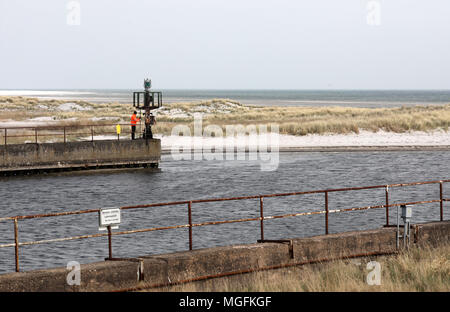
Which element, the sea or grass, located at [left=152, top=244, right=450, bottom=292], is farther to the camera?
the sea

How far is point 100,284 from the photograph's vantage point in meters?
12.2

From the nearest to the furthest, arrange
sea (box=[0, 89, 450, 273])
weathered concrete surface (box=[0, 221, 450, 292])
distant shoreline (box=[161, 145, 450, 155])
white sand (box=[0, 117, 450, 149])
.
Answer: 1. weathered concrete surface (box=[0, 221, 450, 292])
2. sea (box=[0, 89, 450, 273])
3. distant shoreline (box=[161, 145, 450, 155])
4. white sand (box=[0, 117, 450, 149])

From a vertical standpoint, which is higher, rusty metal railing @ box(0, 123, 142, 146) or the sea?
rusty metal railing @ box(0, 123, 142, 146)

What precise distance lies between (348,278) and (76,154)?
1068 inches

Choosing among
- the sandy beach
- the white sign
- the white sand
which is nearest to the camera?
the white sign

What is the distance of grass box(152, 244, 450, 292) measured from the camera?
12.1 meters

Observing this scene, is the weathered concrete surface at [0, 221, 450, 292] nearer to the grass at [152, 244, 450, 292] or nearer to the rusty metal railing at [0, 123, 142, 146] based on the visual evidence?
the grass at [152, 244, 450, 292]

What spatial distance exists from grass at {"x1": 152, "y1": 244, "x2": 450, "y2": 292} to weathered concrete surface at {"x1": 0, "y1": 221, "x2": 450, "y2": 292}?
0.22m

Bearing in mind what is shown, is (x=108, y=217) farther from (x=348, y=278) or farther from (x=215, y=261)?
(x=348, y=278)

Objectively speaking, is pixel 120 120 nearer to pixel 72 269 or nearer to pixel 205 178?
pixel 205 178

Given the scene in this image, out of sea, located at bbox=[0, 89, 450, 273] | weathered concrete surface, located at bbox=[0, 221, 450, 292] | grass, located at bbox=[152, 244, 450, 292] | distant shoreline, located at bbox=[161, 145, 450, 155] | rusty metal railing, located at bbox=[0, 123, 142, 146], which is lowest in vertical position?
sea, located at bbox=[0, 89, 450, 273]

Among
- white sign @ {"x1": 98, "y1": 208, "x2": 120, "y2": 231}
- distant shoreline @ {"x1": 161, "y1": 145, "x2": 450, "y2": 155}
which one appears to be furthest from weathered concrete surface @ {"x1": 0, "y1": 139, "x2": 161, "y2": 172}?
white sign @ {"x1": 98, "y1": 208, "x2": 120, "y2": 231}

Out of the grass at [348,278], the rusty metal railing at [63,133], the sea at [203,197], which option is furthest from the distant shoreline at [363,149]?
the grass at [348,278]

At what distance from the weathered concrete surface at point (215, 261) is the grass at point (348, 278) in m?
0.22
